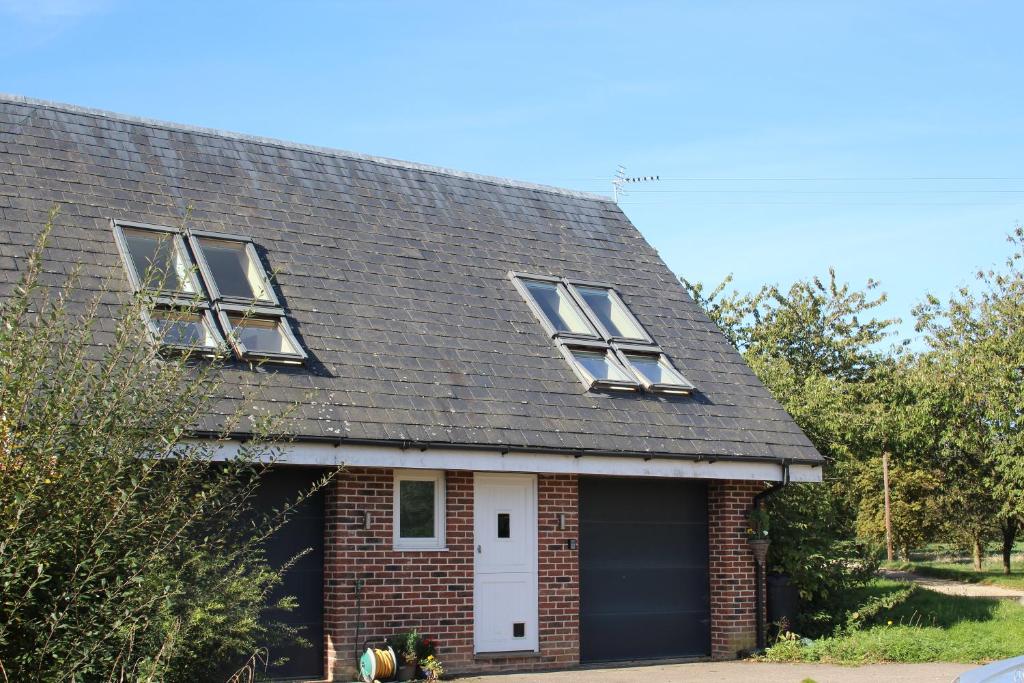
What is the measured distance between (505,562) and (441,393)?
209 centimetres

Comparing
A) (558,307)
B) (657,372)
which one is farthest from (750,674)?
(558,307)

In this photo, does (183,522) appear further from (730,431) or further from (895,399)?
(895,399)

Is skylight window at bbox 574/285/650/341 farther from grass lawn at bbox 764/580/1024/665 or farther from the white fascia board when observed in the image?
grass lawn at bbox 764/580/1024/665

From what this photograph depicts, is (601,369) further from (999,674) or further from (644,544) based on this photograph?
(999,674)

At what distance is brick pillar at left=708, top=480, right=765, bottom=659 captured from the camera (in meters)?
14.9

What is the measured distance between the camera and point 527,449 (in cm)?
1302

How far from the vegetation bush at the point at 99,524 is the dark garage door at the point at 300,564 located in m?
4.30

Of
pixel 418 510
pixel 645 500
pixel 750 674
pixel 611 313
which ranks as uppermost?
pixel 611 313

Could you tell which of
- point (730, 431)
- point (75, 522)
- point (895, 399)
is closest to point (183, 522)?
point (75, 522)

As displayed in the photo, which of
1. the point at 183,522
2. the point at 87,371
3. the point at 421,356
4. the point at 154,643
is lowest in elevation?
the point at 154,643

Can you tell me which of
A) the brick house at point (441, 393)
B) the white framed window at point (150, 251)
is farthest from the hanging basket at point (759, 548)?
the white framed window at point (150, 251)

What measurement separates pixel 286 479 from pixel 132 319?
4.93m

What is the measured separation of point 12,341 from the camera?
718 cm

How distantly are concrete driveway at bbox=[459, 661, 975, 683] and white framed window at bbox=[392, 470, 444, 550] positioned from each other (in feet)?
4.99
